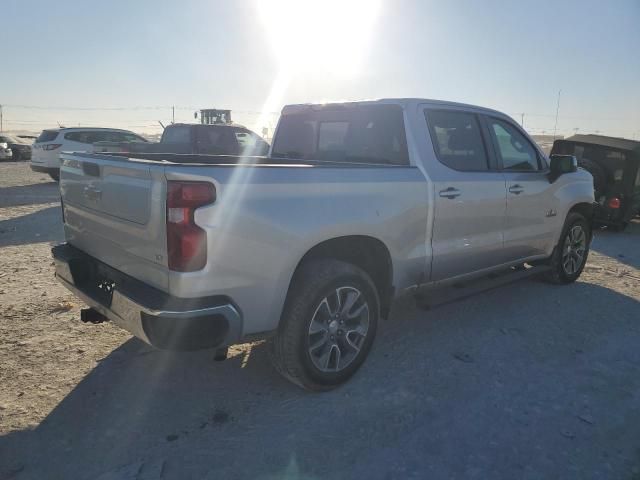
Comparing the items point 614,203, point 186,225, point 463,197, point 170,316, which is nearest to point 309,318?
point 170,316

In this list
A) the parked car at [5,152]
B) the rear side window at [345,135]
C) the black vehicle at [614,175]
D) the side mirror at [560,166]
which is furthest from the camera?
the parked car at [5,152]

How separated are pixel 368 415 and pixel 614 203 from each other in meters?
7.77

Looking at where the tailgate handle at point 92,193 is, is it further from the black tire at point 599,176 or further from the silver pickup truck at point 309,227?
the black tire at point 599,176

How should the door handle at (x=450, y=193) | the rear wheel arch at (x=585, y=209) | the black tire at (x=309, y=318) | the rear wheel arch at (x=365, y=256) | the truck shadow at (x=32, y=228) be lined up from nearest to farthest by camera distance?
1. the black tire at (x=309, y=318)
2. the rear wheel arch at (x=365, y=256)
3. the door handle at (x=450, y=193)
4. the rear wheel arch at (x=585, y=209)
5. the truck shadow at (x=32, y=228)

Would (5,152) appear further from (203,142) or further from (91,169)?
(91,169)

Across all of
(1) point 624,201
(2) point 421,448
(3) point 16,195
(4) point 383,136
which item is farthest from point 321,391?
(3) point 16,195

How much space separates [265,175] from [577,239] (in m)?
4.44

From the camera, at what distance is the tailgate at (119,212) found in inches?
98.7

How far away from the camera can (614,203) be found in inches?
342

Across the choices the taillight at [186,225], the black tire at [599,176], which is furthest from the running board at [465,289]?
the black tire at [599,176]

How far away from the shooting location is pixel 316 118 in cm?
440

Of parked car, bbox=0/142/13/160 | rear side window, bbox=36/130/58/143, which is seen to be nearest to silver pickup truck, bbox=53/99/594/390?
rear side window, bbox=36/130/58/143

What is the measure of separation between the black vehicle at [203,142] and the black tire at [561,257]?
8777 mm

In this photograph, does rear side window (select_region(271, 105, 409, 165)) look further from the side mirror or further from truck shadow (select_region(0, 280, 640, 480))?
the side mirror
